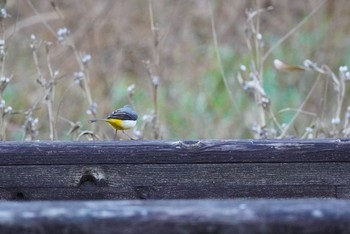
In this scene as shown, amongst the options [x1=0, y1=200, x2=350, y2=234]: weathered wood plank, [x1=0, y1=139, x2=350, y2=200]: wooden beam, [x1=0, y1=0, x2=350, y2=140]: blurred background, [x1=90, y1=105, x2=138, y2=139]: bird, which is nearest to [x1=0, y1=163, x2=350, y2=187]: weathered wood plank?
[x1=0, y1=139, x2=350, y2=200]: wooden beam

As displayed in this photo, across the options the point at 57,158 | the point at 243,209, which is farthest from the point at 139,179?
the point at 243,209

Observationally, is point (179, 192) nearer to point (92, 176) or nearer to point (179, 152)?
point (179, 152)

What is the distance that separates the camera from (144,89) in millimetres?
6133

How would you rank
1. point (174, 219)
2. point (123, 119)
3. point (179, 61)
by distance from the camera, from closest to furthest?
1. point (174, 219)
2. point (123, 119)
3. point (179, 61)

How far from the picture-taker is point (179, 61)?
6.19 metres

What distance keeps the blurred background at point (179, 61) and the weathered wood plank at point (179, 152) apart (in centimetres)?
283

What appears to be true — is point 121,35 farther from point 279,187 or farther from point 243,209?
point 243,209

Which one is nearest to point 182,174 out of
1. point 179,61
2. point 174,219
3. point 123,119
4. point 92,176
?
point 92,176

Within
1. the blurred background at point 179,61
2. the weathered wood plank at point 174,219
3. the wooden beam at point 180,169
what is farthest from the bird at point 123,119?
the blurred background at point 179,61

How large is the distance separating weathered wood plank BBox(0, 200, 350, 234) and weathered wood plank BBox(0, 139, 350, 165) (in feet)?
3.20

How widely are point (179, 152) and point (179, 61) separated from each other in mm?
4223

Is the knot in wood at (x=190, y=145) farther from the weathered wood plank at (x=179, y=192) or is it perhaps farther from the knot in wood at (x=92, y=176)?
the knot in wood at (x=92, y=176)

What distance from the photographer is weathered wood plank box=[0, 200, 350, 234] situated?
972 millimetres

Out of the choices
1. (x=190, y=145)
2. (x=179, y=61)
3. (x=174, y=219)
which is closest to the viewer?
(x=174, y=219)
